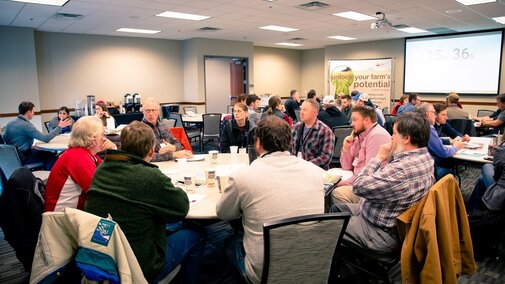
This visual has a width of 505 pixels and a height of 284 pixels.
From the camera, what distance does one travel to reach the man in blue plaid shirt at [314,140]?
3449 millimetres

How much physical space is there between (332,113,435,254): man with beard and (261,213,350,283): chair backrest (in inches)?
19.9

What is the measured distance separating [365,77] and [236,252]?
11.4 metres

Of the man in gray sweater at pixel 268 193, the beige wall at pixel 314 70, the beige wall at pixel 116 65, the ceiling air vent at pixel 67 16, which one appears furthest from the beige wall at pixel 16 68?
the beige wall at pixel 314 70

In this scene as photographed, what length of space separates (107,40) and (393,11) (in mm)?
7458

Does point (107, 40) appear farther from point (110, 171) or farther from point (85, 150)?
point (110, 171)

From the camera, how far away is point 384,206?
214 cm

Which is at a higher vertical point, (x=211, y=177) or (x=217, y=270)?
(x=211, y=177)

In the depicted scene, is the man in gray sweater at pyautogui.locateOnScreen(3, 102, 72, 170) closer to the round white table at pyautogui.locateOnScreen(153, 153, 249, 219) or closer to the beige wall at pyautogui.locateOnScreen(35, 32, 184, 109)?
the round white table at pyautogui.locateOnScreen(153, 153, 249, 219)

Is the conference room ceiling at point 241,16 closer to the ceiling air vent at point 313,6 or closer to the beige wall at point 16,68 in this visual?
the ceiling air vent at point 313,6

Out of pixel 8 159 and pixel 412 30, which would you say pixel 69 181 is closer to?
pixel 8 159

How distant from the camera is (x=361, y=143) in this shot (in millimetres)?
3225

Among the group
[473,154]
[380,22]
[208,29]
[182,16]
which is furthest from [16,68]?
[473,154]

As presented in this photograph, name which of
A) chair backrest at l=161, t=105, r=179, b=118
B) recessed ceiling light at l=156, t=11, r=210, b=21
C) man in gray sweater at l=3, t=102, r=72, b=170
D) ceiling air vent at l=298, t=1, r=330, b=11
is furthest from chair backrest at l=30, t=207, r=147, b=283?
chair backrest at l=161, t=105, r=179, b=118

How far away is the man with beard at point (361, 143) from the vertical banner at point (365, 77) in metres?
9.41
